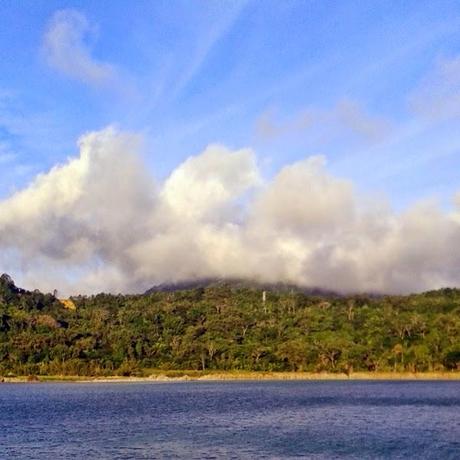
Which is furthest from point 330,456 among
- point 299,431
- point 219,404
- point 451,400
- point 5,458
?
point 451,400

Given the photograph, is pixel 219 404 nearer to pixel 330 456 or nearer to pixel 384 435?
pixel 384 435

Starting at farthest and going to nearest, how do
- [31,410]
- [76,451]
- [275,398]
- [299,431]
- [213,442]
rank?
1. [275,398]
2. [31,410]
3. [299,431]
4. [213,442]
5. [76,451]

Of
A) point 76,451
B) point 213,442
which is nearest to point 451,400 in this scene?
point 213,442

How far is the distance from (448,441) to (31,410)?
2944 inches

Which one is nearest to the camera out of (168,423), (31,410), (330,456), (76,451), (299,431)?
(330,456)

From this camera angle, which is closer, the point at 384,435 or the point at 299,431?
the point at 384,435

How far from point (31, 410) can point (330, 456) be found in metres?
72.7

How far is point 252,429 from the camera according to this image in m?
81.9

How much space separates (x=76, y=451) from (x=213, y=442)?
44.1 feet

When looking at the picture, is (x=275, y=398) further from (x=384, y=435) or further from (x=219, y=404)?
(x=384, y=435)

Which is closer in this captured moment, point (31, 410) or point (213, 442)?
point (213, 442)

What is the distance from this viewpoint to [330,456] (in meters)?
60.9

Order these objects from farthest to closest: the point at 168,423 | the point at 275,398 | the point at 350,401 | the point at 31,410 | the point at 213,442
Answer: the point at 275,398 → the point at 350,401 → the point at 31,410 → the point at 168,423 → the point at 213,442

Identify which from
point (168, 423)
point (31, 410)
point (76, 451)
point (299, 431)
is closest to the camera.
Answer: point (76, 451)
